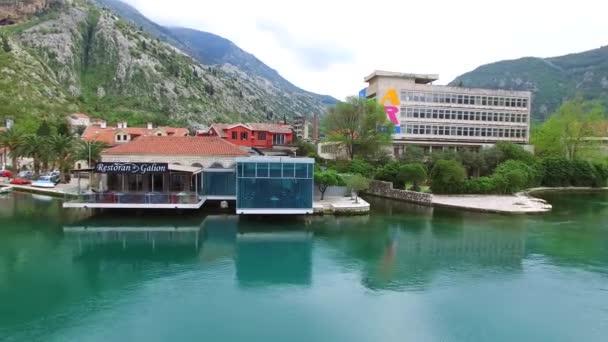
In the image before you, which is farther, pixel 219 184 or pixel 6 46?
pixel 6 46

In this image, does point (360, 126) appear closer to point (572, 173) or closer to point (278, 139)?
point (278, 139)

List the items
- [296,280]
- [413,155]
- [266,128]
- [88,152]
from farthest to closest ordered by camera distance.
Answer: [413,155]
[266,128]
[88,152]
[296,280]

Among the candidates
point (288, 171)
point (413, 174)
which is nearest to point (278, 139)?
point (413, 174)

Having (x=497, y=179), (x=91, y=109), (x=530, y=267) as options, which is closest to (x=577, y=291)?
(x=530, y=267)

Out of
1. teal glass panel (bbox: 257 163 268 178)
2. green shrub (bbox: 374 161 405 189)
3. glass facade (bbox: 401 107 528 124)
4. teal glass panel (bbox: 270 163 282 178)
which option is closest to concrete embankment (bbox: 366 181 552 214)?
green shrub (bbox: 374 161 405 189)

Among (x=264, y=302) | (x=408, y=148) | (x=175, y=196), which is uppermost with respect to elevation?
(x=408, y=148)

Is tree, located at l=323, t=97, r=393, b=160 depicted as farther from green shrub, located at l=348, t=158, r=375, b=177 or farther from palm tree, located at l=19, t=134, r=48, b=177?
palm tree, located at l=19, t=134, r=48, b=177

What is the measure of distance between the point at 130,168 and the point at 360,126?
109ft

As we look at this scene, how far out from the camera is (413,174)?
43656 mm

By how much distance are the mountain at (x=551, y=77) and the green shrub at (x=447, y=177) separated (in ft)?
372

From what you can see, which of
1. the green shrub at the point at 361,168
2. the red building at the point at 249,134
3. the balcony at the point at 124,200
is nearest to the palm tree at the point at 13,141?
the red building at the point at 249,134

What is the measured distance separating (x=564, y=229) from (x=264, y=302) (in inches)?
985

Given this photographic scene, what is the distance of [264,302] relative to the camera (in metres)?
15.7

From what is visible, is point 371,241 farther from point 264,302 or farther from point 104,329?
point 104,329
